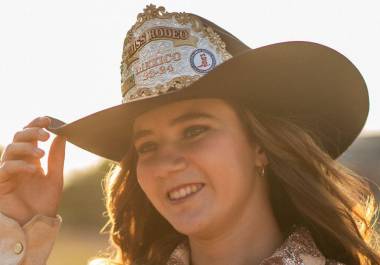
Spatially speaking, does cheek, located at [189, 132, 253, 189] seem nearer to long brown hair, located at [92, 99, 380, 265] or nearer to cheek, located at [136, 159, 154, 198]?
long brown hair, located at [92, 99, 380, 265]

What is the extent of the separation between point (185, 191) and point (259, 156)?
491mm

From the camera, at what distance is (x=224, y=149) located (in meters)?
4.17

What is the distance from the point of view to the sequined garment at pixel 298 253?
4188 mm

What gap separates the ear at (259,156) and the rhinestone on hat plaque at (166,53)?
→ 20.6 inches

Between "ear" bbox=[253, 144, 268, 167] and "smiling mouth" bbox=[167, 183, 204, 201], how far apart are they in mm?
425

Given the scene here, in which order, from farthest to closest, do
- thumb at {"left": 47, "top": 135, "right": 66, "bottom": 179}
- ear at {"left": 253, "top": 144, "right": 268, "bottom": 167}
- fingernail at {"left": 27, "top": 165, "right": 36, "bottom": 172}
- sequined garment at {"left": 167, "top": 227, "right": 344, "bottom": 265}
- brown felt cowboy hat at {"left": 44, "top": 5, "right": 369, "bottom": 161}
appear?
thumb at {"left": 47, "top": 135, "right": 66, "bottom": 179} < ear at {"left": 253, "top": 144, "right": 268, "bottom": 167} < fingernail at {"left": 27, "top": 165, "right": 36, "bottom": 172} < sequined garment at {"left": 167, "top": 227, "right": 344, "bottom": 265} < brown felt cowboy hat at {"left": 44, "top": 5, "right": 369, "bottom": 161}

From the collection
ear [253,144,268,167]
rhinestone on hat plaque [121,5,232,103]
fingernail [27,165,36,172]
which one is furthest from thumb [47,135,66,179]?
ear [253,144,268,167]

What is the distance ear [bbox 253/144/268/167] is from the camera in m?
4.41

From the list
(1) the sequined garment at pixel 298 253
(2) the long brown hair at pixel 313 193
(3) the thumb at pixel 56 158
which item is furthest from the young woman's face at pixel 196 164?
(3) the thumb at pixel 56 158

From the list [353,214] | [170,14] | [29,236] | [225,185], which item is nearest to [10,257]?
[29,236]

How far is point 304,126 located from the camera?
4.49 m

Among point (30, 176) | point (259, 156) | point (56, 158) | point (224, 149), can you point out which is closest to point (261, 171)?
point (259, 156)

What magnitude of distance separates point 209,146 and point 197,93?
252 millimetres

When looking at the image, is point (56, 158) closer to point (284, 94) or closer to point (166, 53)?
point (166, 53)
